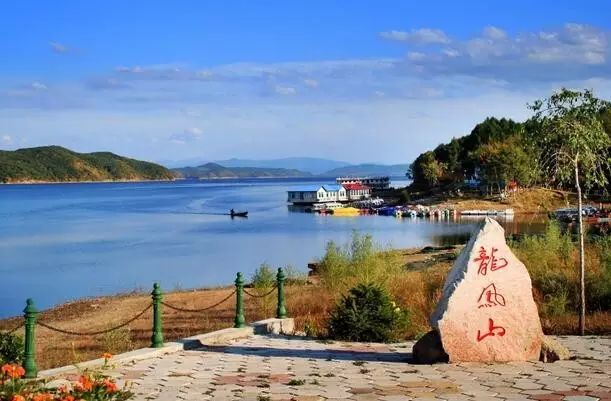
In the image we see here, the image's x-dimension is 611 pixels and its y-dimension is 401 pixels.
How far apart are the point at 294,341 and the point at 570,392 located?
5.33 m

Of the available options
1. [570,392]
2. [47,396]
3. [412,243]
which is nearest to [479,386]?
[570,392]

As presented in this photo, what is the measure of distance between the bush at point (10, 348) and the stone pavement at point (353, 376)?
1.32m

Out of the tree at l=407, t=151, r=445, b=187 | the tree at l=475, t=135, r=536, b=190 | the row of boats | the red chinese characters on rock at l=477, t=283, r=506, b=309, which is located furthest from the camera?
the tree at l=407, t=151, r=445, b=187

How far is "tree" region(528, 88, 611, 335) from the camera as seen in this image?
40.0 ft

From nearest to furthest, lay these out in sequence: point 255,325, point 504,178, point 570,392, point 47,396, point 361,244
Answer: point 47,396 → point 570,392 → point 255,325 → point 361,244 → point 504,178

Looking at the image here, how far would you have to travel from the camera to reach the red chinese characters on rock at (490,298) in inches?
379

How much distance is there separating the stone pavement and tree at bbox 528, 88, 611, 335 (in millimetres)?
2858

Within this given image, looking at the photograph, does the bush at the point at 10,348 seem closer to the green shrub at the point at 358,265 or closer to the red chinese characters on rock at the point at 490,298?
the red chinese characters on rock at the point at 490,298

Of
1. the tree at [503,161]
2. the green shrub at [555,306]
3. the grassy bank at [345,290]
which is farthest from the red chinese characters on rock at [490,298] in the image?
the tree at [503,161]

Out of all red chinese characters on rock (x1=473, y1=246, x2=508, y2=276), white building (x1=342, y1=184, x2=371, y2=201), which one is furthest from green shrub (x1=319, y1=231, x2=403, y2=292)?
white building (x1=342, y1=184, x2=371, y2=201)

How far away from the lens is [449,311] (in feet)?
31.2

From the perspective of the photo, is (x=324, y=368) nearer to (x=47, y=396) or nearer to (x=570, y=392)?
(x=570, y=392)

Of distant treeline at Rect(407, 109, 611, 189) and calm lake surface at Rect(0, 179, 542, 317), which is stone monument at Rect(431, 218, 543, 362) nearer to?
calm lake surface at Rect(0, 179, 542, 317)

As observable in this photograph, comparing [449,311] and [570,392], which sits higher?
[449,311]
